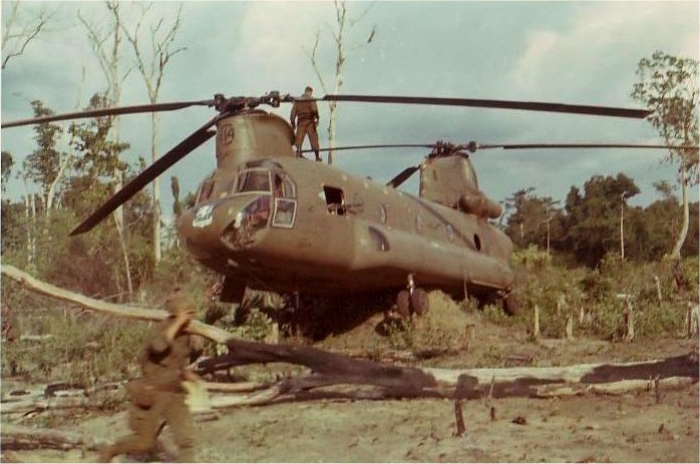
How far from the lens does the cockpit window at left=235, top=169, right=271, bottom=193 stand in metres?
11.2

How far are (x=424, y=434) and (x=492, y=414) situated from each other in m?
1.02

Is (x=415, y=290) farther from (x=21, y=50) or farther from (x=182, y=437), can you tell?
(x=21, y=50)

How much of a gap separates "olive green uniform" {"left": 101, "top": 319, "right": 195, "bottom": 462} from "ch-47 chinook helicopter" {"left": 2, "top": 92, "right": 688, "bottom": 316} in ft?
16.5

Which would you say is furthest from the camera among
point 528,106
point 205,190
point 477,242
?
point 477,242

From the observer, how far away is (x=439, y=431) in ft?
24.3

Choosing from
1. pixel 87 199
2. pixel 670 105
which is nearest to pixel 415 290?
pixel 87 199

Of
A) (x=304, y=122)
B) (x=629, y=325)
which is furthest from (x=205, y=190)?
(x=629, y=325)

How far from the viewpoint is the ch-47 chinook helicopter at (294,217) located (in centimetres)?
1064

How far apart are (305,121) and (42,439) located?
849cm

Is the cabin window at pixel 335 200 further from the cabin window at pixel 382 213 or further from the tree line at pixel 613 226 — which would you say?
the tree line at pixel 613 226

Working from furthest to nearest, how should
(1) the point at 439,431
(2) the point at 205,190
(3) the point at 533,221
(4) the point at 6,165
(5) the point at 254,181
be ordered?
(3) the point at 533,221
(4) the point at 6,165
(2) the point at 205,190
(5) the point at 254,181
(1) the point at 439,431

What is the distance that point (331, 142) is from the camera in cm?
2753

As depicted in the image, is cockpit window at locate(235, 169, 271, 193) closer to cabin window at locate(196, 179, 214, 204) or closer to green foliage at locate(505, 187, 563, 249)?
cabin window at locate(196, 179, 214, 204)

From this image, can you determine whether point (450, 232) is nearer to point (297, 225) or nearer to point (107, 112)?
point (297, 225)
